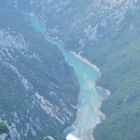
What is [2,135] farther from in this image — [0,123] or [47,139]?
[47,139]

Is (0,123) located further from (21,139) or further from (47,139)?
(21,139)

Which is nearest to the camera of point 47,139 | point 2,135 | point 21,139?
point 2,135

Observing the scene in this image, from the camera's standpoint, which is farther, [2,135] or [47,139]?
[47,139]

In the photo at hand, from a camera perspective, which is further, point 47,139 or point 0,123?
point 47,139

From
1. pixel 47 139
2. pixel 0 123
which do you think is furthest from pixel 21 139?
pixel 0 123

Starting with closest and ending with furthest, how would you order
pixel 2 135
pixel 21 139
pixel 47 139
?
1. pixel 2 135
2. pixel 47 139
3. pixel 21 139

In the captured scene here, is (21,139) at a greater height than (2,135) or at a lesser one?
greater

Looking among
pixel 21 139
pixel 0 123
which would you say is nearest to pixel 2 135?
pixel 0 123

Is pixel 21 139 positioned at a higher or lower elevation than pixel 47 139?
higher

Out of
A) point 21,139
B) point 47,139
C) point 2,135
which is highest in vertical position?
point 21,139
